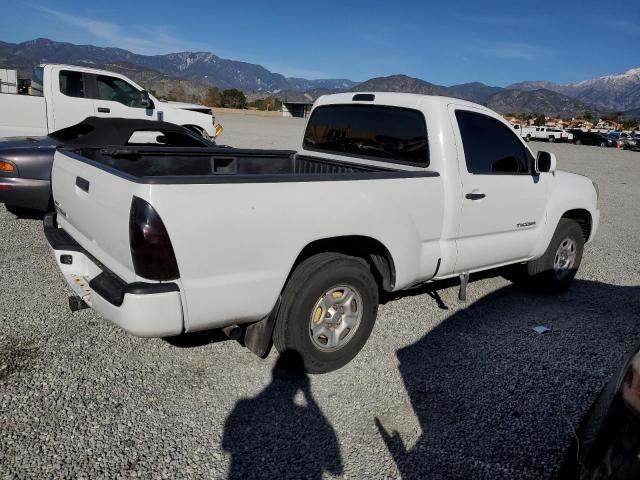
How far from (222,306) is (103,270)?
79 centimetres

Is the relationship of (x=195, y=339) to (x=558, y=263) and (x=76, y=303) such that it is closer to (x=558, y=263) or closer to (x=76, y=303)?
(x=76, y=303)

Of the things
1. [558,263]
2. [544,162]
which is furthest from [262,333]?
[558,263]

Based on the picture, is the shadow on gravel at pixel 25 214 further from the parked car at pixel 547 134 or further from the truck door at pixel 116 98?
the parked car at pixel 547 134

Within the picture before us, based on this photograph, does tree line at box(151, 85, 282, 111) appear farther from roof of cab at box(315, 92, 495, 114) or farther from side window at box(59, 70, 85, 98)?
roof of cab at box(315, 92, 495, 114)

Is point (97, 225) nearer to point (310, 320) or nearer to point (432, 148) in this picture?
point (310, 320)

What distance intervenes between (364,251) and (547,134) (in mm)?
50847

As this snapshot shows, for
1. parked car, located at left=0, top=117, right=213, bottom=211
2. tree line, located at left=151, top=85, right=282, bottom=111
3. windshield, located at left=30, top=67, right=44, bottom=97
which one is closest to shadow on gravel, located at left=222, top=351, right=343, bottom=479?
parked car, located at left=0, top=117, right=213, bottom=211

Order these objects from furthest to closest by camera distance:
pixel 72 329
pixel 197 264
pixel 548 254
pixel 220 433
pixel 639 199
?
pixel 639 199, pixel 548 254, pixel 72 329, pixel 220 433, pixel 197 264

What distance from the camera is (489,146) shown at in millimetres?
4129

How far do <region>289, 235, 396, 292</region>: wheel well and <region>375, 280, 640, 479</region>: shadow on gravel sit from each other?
67cm

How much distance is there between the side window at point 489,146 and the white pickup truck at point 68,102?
8.20m

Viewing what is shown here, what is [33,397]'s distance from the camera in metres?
2.87

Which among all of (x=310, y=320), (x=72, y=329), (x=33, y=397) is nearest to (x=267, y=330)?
(x=310, y=320)

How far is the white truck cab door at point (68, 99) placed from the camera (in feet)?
30.4
